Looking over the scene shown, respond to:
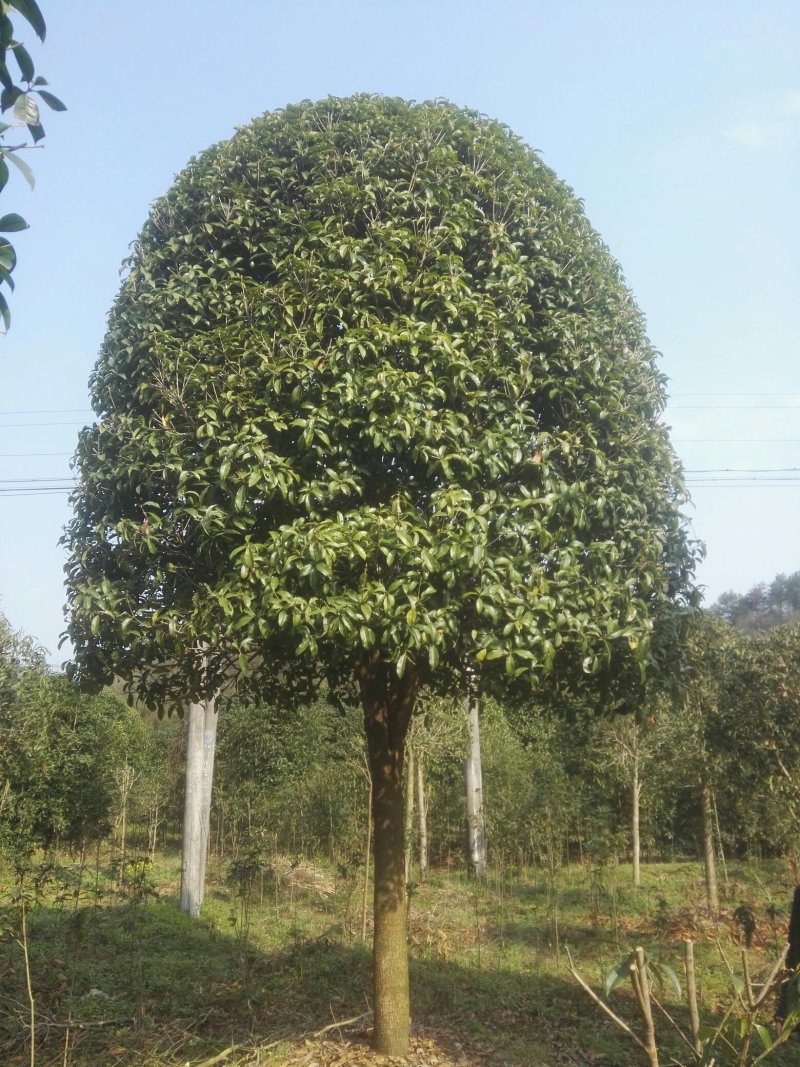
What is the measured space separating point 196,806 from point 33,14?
13.1 metres

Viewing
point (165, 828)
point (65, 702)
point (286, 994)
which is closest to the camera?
point (286, 994)

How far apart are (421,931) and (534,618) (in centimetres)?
692

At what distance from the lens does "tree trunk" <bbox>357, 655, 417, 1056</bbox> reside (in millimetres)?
5812

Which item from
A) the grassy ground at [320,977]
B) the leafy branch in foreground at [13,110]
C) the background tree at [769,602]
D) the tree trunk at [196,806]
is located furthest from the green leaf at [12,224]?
the background tree at [769,602]

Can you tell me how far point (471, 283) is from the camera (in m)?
5.62

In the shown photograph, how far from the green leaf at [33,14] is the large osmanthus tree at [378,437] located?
2.74 meters

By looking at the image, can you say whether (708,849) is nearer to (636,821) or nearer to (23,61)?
(636,821)

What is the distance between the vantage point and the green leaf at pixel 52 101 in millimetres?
2154

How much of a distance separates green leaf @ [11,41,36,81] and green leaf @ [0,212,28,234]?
13.5 inches

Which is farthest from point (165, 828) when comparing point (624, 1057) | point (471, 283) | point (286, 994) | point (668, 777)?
point (471, 283)

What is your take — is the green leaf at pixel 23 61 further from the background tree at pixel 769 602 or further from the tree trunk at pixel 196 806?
the background tree at pixel 769 602

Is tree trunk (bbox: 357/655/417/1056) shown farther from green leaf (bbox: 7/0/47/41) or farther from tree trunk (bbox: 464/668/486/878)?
tree trunk (bbox: 464/668/486/878)

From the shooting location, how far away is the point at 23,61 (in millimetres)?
2105

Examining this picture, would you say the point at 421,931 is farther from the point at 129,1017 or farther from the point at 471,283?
the point at 471,283
